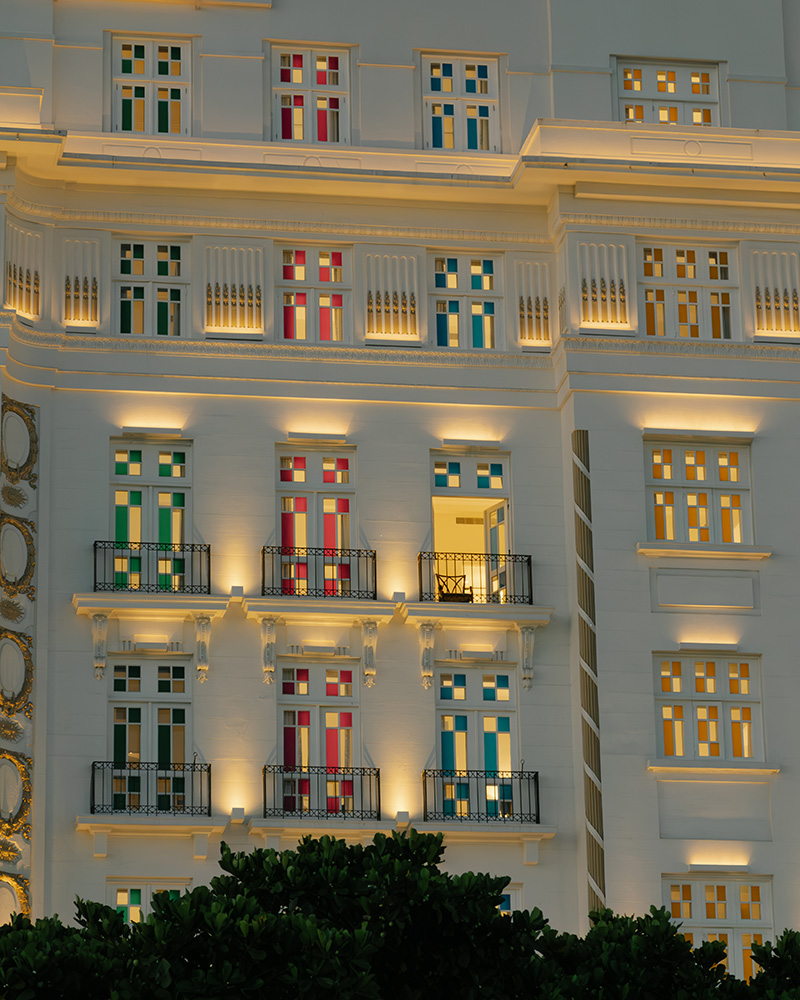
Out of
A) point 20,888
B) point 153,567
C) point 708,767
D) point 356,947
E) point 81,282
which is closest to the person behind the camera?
point 356,947

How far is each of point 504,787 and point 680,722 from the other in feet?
9.58

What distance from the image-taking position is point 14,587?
99.2ft

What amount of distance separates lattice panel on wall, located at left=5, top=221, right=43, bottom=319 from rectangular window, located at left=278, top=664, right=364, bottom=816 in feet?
22.9

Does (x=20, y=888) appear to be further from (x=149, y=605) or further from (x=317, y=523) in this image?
(x=317, y=523)

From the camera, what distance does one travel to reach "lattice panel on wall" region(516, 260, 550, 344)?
33062 mm

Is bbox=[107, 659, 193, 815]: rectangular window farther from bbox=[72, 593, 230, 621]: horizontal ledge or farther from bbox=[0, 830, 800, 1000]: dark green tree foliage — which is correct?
bbox=[0, 830, 800, 1000]: dark green tree foliage

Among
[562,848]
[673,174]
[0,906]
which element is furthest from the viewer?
[673,174]

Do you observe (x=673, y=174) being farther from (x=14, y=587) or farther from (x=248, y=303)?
(x=14, y=587)

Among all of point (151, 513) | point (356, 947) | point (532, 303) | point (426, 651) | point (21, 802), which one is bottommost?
point (356, 947)

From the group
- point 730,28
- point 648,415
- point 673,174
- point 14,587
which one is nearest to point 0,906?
point 14,587

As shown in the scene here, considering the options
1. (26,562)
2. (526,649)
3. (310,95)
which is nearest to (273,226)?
(310,95)

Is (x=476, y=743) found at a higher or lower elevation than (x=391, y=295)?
lower

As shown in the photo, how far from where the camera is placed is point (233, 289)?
3234 cm

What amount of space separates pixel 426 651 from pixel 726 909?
5.96 meters
